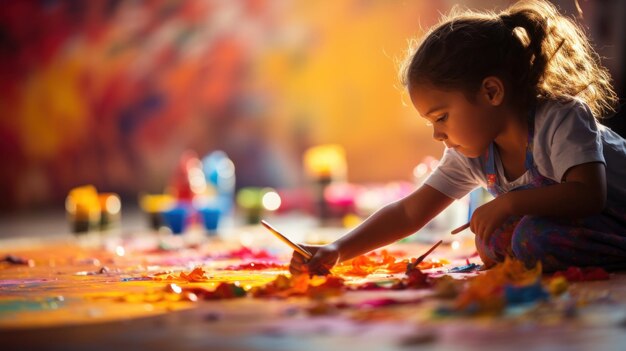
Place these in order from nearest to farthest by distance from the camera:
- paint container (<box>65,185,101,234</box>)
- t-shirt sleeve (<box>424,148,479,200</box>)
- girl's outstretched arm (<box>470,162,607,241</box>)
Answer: girl's outstretched arm (<box>470,162,607,241</box>) → t-shirt sleeve (<box>424,148,479,200</box>) → paint container (<box>65,185,101,234</box>)

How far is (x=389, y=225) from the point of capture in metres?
1.46

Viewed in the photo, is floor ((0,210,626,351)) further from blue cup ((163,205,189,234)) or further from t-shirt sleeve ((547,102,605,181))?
blue cup ((163,205,189,234))

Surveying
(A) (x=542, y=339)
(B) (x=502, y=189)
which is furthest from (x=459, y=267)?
(A) (x=542, y=339)

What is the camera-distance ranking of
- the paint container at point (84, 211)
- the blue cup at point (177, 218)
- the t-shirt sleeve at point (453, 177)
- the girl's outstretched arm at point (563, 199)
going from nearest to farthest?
the girl's outstretched arm at point (563, 199), the t-shirt sleeve at point (453, 177), the blue cup at point (177, 218), the paint container at point (84, 211)

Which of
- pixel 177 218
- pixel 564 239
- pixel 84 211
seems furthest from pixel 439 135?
pixel 84 211

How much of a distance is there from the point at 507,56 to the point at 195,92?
456 cm

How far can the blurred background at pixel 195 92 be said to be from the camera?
533 cm

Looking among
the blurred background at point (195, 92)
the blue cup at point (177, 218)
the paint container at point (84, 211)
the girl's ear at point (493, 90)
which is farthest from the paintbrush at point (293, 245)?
the blurred background at point (195, 92)

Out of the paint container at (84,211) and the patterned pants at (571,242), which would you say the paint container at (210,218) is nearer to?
the paint container at (84,211)

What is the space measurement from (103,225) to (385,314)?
7.87ft

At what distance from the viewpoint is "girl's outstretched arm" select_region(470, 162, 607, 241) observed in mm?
1230

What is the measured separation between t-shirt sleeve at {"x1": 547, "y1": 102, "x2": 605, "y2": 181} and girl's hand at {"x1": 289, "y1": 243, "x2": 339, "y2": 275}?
38 centimetres

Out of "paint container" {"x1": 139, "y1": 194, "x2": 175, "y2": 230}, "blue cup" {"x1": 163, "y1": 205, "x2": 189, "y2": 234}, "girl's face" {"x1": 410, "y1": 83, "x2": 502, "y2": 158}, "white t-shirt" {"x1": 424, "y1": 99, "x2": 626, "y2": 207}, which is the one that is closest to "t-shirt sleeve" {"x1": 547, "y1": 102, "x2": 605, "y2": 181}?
"white t-shirt" {"x1": 424, "y1": 99, "x2": 626, "y2": 207}

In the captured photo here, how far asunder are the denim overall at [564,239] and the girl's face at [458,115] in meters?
0.08
